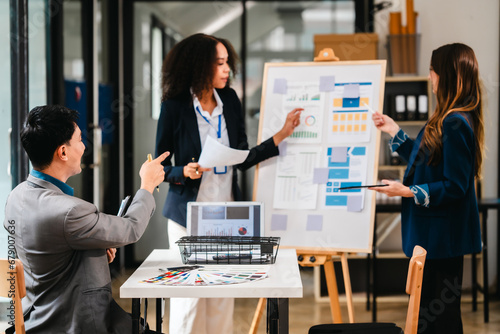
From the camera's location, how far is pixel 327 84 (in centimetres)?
291

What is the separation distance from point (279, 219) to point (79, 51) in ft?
8.09

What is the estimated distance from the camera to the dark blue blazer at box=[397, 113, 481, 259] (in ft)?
7.80

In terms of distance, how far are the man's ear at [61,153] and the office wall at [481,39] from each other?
3187 millimetres

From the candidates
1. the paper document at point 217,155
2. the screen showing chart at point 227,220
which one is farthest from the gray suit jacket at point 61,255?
the paper document at point 217,155

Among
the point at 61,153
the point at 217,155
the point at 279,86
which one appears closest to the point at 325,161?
the point at 279,86

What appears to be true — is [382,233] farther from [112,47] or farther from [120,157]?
[112,47]

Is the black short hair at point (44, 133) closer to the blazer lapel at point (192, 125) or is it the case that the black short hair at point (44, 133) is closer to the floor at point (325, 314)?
the blazer lapel at point (192, 125)

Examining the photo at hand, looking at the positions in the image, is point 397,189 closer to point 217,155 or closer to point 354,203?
point 354,203

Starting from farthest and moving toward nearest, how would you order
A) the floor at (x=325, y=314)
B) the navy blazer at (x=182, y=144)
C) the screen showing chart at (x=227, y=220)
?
the floor at (x=325, y=314) < the navy blazer at (x=182, y=144) < the screen showing chart at (x=227, y=220)

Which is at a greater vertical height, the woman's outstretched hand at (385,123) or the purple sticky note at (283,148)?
the woman's outstretched hand at (385,123)

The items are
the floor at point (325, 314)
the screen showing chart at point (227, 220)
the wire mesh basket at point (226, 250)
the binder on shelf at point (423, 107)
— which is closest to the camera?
the wire mesh basket at point (226, 250)

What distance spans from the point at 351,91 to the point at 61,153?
1524mm

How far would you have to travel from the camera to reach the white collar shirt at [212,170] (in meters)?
2.74

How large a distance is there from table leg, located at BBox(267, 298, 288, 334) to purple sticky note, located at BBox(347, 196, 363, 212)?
1.01m
